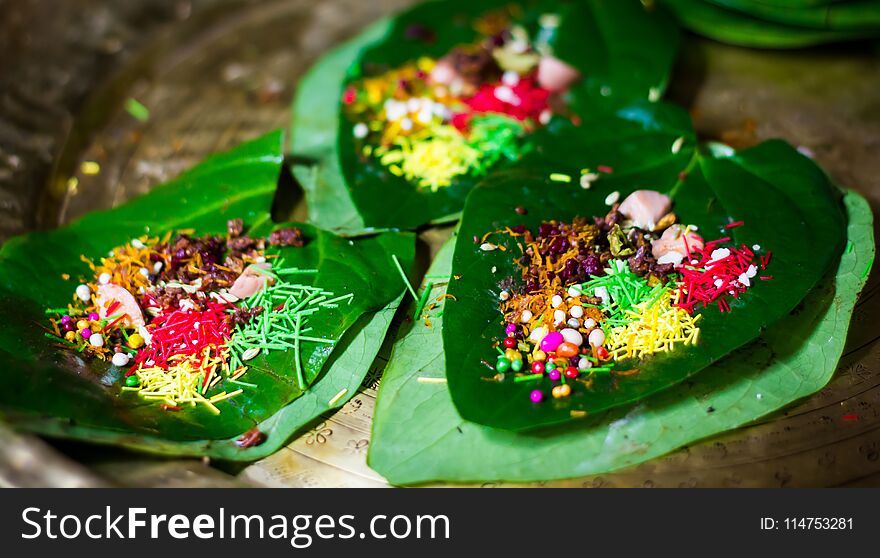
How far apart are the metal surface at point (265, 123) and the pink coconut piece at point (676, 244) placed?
1.11 feet

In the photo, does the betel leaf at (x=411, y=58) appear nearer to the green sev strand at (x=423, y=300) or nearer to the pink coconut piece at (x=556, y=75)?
the pink coconut piece at (x=556, y=75)

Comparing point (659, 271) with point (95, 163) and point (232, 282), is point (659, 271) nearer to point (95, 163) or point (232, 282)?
point (232, 282)

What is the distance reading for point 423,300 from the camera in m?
1.64

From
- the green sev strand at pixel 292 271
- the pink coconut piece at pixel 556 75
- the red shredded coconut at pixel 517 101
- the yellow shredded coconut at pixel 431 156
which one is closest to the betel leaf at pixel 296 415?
the green sev strand at pixel 292 271

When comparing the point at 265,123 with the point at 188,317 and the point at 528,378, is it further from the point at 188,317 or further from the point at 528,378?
the point at 528,378

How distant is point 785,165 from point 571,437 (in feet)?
2.56

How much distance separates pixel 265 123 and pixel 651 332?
1.20 m

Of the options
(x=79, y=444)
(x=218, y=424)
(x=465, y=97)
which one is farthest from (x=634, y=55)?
(x=79, y=444)

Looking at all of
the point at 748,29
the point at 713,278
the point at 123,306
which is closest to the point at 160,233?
the point at 123,306

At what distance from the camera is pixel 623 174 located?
5.83ft

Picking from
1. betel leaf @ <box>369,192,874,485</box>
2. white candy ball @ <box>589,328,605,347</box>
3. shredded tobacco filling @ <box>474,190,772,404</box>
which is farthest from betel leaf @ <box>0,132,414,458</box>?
white candy ball @ <box>589,328,605,347</box>

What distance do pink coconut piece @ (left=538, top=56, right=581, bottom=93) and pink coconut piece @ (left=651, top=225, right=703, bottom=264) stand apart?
1.93ft

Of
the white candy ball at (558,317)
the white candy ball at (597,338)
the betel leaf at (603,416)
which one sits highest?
the white candy ball at (558,317)

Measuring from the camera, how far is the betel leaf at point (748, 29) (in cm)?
209
